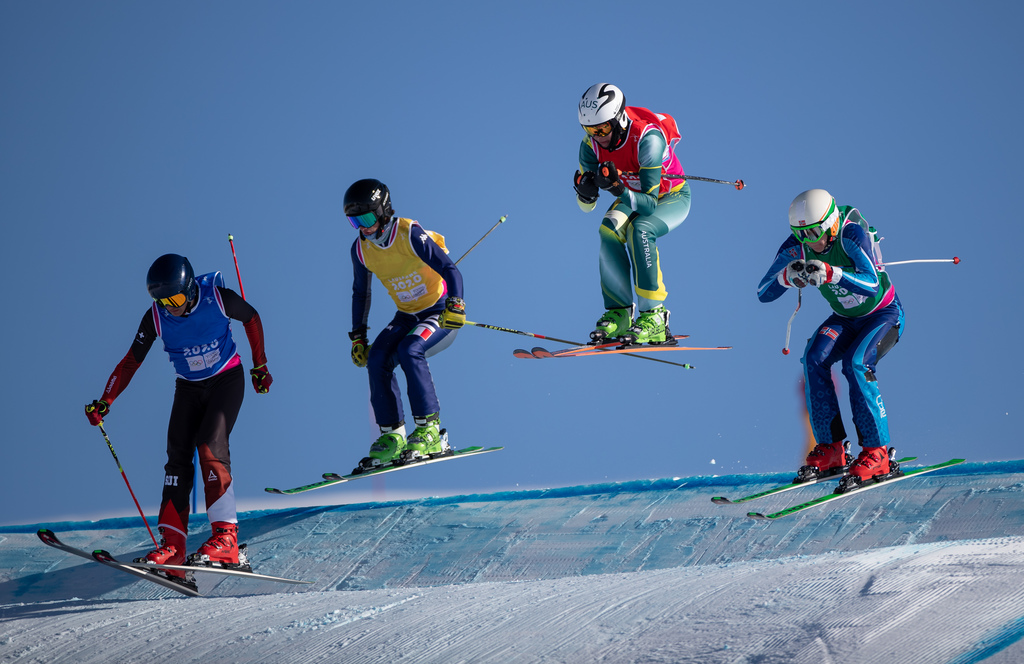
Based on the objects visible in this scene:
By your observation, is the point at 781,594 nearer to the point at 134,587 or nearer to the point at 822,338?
the point at 822,338

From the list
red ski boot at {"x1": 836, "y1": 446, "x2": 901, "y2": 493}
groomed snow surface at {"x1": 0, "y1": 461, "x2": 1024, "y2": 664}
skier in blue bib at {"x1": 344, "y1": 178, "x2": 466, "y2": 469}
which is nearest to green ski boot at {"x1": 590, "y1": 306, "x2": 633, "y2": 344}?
skier in blue bib at {"x1": 344, "y1": 178, "x2": 466, "y2": 469}

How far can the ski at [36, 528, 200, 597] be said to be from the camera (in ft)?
18.5

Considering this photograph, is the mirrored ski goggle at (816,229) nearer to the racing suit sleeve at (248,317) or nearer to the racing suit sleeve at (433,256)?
the racing suit sleeve at (433,256)

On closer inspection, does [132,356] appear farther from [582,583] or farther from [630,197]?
[630,197]

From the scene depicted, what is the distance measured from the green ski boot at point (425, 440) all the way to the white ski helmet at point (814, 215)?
8.86ft

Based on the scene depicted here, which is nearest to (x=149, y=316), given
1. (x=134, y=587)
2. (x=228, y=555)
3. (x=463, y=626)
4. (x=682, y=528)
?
(x=228, y=555)

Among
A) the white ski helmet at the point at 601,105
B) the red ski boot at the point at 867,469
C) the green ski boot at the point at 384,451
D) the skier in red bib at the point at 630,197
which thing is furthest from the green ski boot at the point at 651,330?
the green ski boot at the point at 384,451

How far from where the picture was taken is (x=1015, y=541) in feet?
17.7

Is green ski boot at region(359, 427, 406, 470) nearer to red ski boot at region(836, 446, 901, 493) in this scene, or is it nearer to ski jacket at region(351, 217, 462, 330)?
ski jacket at region(351, 217, 462, 330)

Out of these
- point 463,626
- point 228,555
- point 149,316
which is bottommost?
point 463,626

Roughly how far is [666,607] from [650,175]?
3.12m

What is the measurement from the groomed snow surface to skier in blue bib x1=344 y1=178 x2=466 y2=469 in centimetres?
104

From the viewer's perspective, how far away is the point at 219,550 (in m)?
6.12

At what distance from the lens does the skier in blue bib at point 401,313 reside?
6605 millimetres
